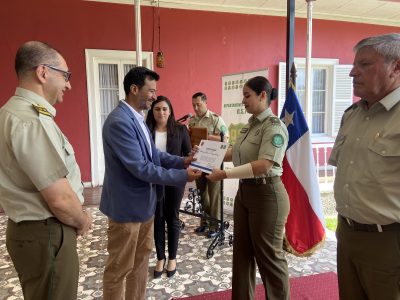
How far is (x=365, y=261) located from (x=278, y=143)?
75 cm

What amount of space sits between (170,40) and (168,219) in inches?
148

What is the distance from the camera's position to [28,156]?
117 cm

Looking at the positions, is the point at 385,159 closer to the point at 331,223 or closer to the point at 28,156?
the point at 28,156

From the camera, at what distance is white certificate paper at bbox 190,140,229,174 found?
1.94 meters

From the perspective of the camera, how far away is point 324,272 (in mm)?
2746

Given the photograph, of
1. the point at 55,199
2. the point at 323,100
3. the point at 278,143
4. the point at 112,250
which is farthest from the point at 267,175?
the point at 323,100

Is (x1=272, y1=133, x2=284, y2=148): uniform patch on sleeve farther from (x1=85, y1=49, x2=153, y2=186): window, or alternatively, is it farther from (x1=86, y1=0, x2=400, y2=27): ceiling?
(x1=86, y1=0, x2=400, y2=27): ceiling

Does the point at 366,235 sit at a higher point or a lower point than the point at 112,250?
higher

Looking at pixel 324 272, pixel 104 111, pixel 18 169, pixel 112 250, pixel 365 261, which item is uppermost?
pixel 104 111

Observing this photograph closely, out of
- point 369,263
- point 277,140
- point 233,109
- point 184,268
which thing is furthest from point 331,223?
point 369,263

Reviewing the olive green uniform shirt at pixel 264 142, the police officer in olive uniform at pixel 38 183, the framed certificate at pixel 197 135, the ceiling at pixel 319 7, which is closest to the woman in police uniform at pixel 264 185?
the olive green uniform shirt at pixel 264 142

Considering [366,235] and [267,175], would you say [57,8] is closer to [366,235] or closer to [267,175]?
[267,175]

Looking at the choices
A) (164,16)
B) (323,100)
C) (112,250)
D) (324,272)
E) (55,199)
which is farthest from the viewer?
(323,100)

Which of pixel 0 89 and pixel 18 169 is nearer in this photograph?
pixel 18 169
